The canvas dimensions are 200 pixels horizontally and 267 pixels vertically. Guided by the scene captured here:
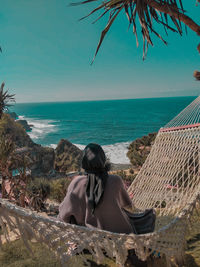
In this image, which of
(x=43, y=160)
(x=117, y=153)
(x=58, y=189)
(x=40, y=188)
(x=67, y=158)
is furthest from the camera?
(x=117, y=153)

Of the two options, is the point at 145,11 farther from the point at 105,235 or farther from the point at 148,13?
the point at 105,235

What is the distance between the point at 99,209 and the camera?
4.86 ft

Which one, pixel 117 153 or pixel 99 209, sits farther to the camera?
pixel 117 153

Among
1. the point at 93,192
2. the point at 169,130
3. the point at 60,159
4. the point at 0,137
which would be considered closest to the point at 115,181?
the point at 93,192

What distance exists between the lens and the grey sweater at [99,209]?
1479mm

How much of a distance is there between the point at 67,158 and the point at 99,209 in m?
13.3

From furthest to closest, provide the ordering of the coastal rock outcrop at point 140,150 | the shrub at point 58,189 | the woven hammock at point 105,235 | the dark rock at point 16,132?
the dark rock at point 16,132, the coastal rock outcrop at point 140,150, the shrub at point 58,189, the woven hammock at point 105,235

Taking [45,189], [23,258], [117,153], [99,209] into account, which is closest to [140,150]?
[45,189]

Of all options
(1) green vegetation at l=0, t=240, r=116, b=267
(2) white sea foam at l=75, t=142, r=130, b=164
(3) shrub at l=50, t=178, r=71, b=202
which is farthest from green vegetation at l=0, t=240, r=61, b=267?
(2) white sea foam at l=75, t=142, r=130, b=164

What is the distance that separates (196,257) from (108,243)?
96 centimetres

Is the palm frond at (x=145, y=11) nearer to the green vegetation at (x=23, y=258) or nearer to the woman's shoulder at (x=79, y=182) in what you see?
the woman's shoulder at (x=79, y=182)

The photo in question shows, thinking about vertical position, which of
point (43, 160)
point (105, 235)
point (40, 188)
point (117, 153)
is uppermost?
point (105, 235)

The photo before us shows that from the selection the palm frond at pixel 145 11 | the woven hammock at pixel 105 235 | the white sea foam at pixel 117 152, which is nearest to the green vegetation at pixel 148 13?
the palm frond at pixel 145 11

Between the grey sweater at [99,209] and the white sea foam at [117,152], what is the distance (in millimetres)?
18489
